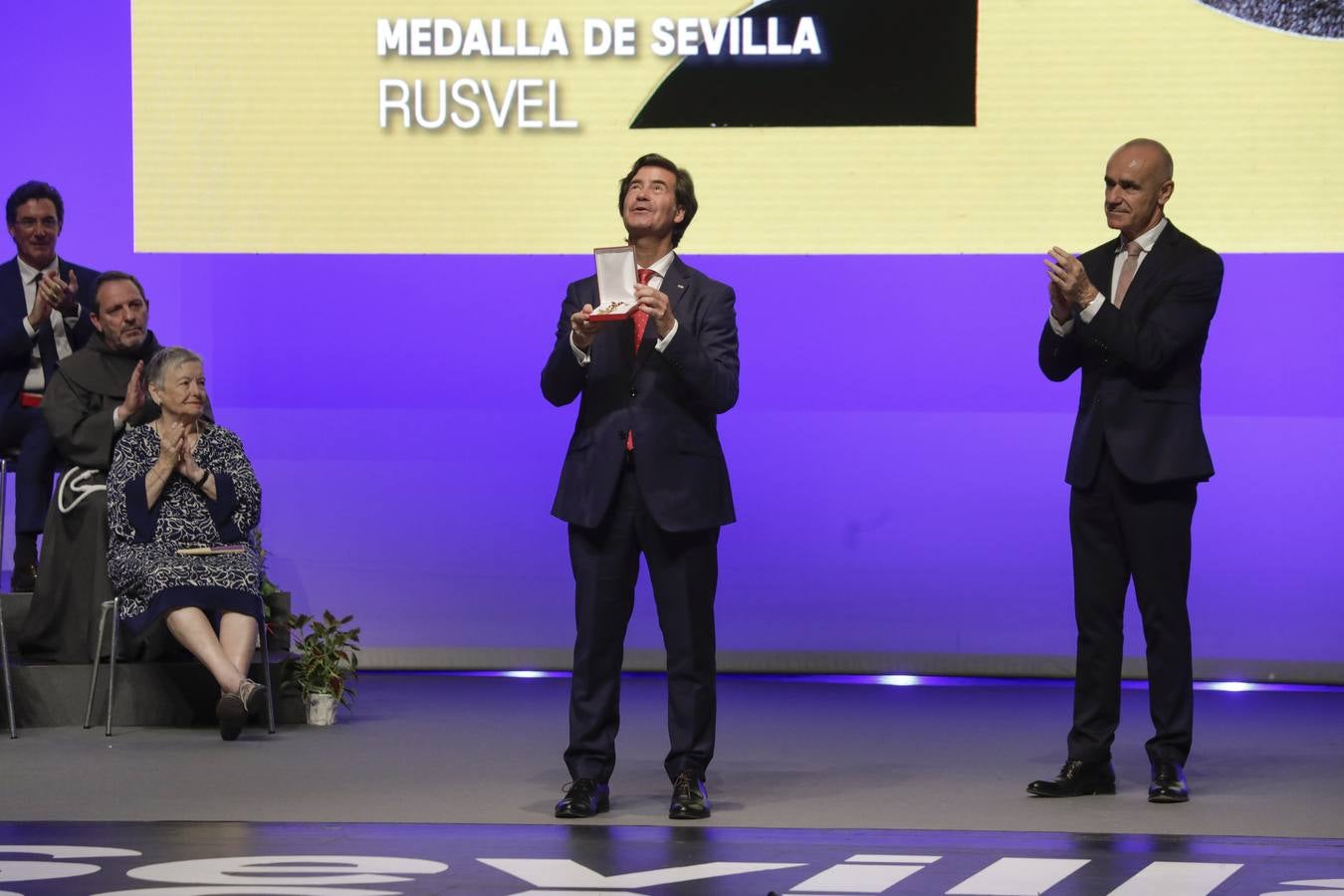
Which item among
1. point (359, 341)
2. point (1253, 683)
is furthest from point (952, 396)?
point (359, 341)

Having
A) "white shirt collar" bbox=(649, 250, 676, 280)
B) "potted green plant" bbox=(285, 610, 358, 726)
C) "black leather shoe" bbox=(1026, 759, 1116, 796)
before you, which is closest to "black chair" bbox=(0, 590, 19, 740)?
"potted green plant" bbox=(285, 610, 358, 726)

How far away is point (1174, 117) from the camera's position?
6781mm

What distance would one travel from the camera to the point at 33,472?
6.26 m

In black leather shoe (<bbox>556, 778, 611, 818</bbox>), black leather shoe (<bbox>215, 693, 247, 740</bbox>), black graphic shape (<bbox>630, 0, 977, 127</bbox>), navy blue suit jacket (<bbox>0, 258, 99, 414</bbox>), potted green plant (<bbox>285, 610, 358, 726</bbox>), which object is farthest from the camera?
black graphic shape (<bbox>630, 0, 977, 127</bbox>)

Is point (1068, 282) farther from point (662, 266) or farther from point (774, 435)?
point (774, 435)

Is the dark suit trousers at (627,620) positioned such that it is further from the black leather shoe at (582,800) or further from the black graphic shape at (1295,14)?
the black graphic shape at (1295,14)

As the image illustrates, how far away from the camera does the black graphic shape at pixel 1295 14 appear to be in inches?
264

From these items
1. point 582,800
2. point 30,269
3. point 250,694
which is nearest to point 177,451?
point 250,694

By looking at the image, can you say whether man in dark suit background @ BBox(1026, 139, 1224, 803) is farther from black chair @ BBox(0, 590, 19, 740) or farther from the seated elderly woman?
black chair @ BBox(0, 590, 19, 740)

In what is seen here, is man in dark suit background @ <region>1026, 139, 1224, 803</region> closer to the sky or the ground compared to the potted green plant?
closer to the sky

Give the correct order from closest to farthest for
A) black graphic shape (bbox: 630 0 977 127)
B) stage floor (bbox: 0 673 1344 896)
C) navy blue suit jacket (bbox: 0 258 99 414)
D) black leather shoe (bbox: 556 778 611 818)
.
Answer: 1. stage floor (bbox: 0 673 1344 896)
2. black leather shoe (bbox: 556 778 611 818)
3. navy blue suit jacket (bbox: 0 258 99 414)
4. black graphic shape (bbox: 630 0 977 127)

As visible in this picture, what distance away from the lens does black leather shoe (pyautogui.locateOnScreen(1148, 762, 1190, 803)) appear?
4.60 meters

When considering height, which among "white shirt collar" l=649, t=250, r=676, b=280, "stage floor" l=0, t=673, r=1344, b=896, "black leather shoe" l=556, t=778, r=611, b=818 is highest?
"white shirt collar" l=649, t=250, r=676, b=280

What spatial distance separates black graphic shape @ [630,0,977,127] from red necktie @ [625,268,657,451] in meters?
2.62
